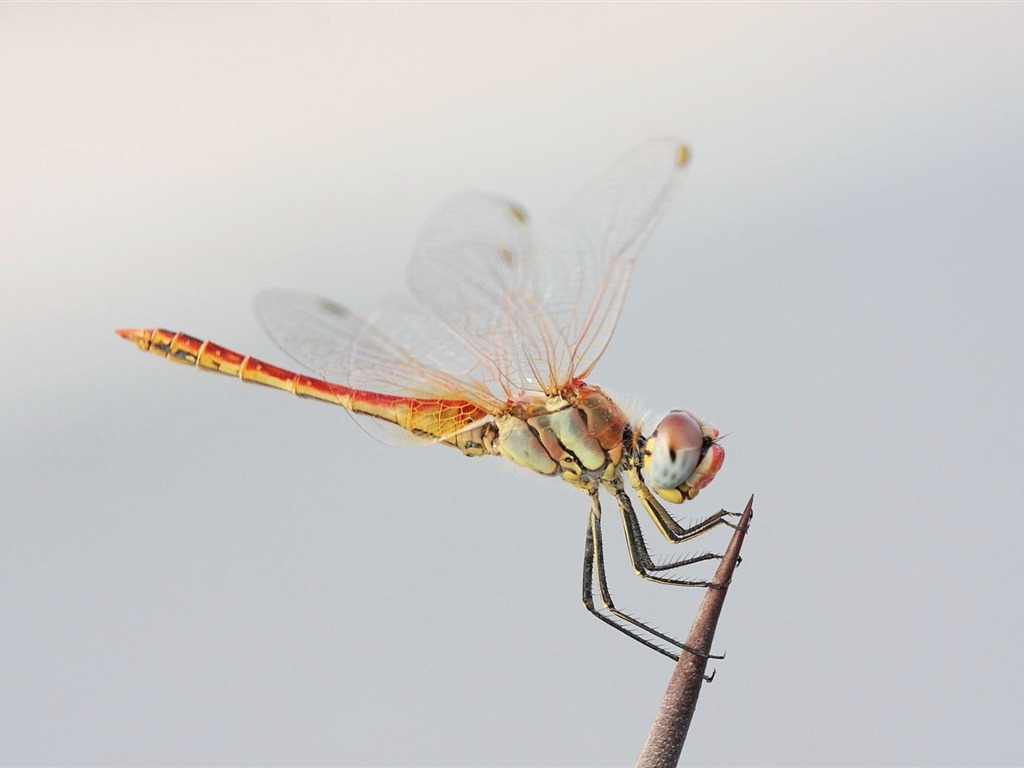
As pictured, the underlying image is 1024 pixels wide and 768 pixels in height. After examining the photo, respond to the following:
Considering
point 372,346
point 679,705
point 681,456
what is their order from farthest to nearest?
point 372,346
point 681,456
point 679,705

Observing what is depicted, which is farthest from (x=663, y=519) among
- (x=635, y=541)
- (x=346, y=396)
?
(x=346, y=396)

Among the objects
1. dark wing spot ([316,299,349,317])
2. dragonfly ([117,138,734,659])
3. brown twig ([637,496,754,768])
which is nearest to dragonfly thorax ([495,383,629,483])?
dragonfly ([117,138,734,659])

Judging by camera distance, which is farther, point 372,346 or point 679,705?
point 372,346

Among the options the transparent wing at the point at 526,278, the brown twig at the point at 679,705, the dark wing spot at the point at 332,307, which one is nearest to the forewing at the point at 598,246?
the transparent wing at the point at 526,278

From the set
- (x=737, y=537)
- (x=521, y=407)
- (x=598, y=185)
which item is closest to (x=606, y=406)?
(x=521, y=407)

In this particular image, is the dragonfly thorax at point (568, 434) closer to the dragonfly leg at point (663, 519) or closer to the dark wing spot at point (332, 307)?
the dragonfly leg at point (663, 519)

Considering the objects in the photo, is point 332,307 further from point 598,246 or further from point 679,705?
point 679,705

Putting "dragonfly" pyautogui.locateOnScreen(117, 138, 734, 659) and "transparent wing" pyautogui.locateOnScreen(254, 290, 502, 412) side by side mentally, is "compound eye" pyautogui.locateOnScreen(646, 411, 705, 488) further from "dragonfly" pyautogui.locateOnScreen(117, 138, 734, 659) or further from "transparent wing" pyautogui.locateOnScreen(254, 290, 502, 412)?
"transparent wing" pyautogui.locateOnScreen(254, 290, 502, 412)
